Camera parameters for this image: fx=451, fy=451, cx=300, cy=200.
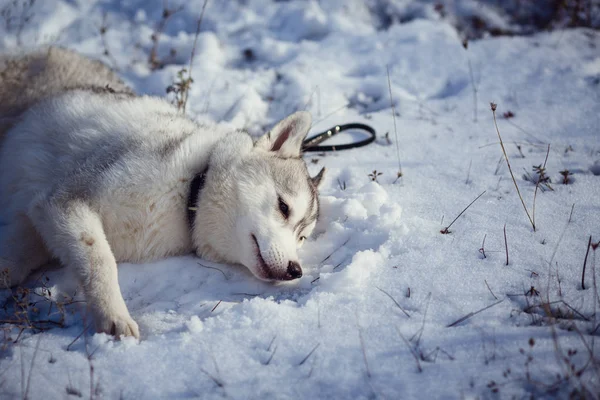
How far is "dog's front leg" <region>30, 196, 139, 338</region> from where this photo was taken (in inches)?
87.5

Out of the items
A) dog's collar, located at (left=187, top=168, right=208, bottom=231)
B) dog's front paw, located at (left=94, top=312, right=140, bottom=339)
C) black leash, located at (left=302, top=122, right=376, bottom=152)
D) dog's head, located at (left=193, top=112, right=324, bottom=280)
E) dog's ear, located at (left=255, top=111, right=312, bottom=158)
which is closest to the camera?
dog's front paw, located at (left=94, top=312, right=140, bottom=339)

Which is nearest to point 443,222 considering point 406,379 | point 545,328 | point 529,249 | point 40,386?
point 529,249

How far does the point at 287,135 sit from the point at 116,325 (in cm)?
166

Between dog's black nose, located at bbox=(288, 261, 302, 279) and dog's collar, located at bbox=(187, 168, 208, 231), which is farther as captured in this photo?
dog's collar, located at bbox=(187, 168, 208, 231)

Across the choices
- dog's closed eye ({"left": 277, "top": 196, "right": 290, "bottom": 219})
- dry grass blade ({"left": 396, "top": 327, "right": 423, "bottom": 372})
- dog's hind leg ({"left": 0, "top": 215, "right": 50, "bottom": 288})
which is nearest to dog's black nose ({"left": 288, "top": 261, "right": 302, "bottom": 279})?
dog's closed eye ({"left": 277, "top": 196, "right": 290, "bottom": 219})

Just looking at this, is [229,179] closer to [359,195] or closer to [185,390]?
[359,195]

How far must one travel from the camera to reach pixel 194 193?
283 centimetres

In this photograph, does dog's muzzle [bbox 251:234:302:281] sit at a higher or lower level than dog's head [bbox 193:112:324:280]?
lower

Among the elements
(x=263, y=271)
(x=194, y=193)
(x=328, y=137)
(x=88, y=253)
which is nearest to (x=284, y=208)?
(x=263, y=271)

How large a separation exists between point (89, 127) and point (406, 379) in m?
2.53

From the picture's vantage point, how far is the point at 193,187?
282 centimetres

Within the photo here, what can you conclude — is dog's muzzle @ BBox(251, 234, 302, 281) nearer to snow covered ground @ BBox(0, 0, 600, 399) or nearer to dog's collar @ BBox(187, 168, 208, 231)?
snow covered ground @ BBox(0, 0, 600, 399)

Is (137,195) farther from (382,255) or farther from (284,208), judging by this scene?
(382,255)

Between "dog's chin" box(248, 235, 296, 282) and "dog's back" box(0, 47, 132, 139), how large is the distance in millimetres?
1971
